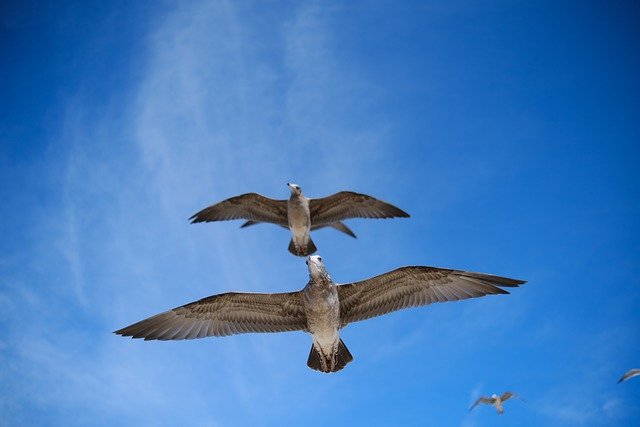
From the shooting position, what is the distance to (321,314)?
909 cm

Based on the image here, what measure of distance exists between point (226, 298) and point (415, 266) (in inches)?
129

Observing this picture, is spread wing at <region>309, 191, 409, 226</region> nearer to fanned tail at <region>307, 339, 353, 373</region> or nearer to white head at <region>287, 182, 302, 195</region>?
white head at <region>287, 182, 302, 195</region>

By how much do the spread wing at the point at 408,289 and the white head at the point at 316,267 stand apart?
634 millimetres

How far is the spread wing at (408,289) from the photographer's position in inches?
370

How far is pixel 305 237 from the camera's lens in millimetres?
15047

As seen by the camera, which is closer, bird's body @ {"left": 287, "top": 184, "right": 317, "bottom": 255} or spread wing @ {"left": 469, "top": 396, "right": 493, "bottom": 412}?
bird's body @ {"left": 287, "top": 184, "right": 317, "bottom": 255}

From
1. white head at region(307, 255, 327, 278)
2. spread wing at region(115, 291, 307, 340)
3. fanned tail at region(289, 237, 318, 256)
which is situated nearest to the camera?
white head at region(307, 255, 327, 278)

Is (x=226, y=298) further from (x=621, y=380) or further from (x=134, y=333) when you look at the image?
(x=621, y=380)

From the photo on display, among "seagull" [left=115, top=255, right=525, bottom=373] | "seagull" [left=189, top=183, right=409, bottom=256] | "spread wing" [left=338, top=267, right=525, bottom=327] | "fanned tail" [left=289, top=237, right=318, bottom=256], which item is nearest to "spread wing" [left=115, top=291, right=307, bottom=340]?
"seagull" [left=115, top=255, right=525, bottom=373]

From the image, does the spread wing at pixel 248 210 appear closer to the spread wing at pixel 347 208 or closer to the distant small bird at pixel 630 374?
the spread wing at pixel 347 208

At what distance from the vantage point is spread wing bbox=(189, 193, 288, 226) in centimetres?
1552

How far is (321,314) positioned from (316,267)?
0.79 metres

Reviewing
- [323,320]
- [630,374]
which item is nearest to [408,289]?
[323,320]

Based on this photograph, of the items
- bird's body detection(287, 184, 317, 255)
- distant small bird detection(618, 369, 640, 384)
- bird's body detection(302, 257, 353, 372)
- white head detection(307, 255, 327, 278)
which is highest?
bird's body detection(287, 184, 317, 255)
